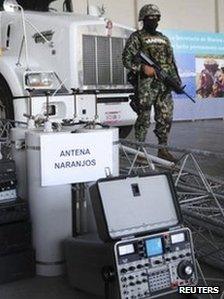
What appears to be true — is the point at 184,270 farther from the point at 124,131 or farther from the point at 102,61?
the point at 124,131

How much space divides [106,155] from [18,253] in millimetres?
718

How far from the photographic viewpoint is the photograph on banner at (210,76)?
573 inches

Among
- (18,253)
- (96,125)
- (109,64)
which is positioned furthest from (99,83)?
(18,253)

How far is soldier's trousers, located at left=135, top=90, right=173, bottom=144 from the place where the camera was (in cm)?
603

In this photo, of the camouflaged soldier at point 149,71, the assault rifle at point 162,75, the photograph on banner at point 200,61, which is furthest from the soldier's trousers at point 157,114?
the photograph on banner at point 200,61

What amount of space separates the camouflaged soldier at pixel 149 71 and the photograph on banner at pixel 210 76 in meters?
8.47

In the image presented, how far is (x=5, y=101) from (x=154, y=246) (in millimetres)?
4457

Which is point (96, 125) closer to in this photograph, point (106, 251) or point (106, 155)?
point (106, 155)

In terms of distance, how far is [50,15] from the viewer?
6.58 m

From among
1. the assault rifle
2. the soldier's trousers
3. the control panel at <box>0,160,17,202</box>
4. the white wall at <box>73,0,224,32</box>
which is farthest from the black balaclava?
the white wall at <box>73,0,224,32</box>

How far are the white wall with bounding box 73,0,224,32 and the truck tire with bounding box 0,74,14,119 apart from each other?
7467 millimetres

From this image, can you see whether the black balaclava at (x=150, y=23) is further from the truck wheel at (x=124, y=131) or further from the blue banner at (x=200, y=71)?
the blue banner at (x=200, y=71)

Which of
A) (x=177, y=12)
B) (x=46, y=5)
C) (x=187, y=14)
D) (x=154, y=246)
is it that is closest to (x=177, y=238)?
(x=154, y=246)

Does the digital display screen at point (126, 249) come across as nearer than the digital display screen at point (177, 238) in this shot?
Yes
